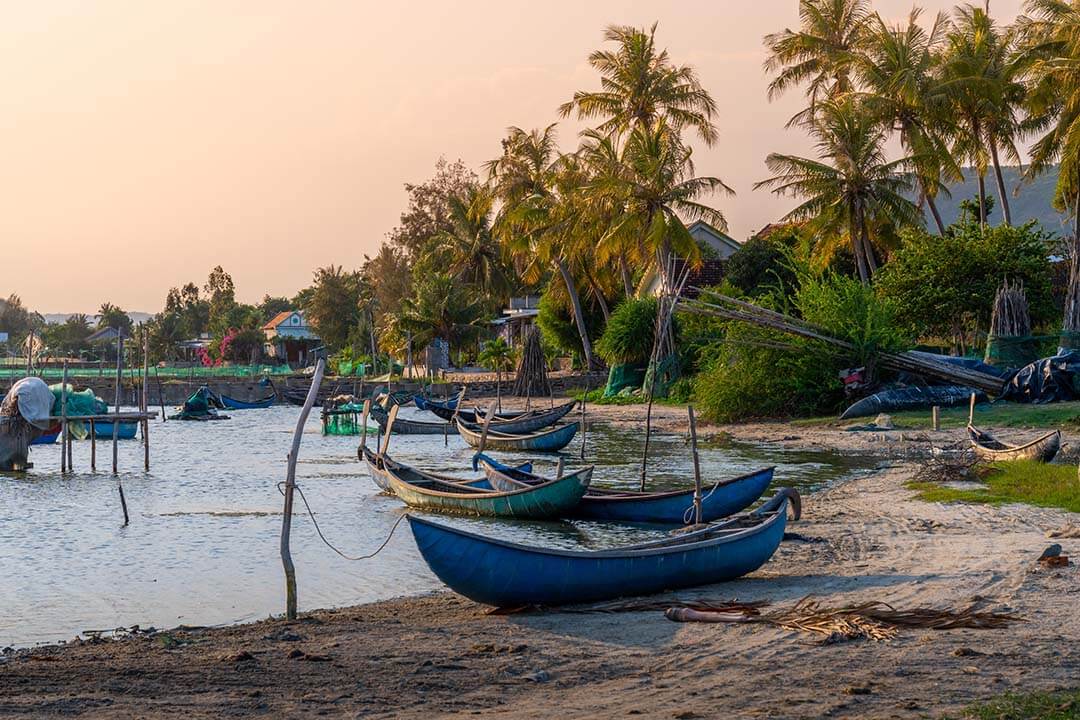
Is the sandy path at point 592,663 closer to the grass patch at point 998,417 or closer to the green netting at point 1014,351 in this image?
the grass patch at point 998,417

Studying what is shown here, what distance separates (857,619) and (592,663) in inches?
89.8

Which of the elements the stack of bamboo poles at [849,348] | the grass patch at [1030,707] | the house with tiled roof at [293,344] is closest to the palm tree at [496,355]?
the stack of bamboo poles at [849,348]

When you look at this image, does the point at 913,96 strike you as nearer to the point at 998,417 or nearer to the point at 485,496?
the point at 998,417

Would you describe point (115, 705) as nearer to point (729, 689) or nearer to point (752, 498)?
point (729, 689)

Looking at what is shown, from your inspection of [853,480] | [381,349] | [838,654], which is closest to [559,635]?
[838,654]

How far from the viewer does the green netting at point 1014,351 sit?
34.5 meters

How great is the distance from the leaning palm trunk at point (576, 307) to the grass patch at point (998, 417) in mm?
23403

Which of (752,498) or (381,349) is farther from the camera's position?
(381,349)

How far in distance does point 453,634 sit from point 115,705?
10.6 feet

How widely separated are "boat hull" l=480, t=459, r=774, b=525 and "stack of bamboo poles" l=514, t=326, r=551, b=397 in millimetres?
36304

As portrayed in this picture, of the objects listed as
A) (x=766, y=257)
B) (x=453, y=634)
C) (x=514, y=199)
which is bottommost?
(x=453, y=634)

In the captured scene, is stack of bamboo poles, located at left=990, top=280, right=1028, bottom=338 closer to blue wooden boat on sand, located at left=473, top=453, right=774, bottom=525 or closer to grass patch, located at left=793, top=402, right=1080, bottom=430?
grass patch, located at left=793, top=402, right=1080, bottom=430

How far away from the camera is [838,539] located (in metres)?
15.3

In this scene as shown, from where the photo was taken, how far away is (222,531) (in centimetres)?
2014
